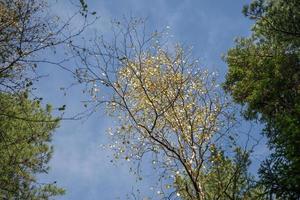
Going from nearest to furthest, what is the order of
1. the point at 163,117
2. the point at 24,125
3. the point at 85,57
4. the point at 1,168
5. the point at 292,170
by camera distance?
the point at 85,57, the point at 292,170, the point at 163,117, the point at 1,168, the point at 24,125

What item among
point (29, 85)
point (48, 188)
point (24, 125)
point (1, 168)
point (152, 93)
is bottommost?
point (29, 85)

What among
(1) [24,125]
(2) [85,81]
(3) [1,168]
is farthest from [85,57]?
(1) [24,125]

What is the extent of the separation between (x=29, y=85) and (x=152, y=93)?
212 inches

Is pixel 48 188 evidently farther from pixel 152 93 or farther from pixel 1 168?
pixel 152 93

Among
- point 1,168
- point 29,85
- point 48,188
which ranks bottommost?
point 29,85

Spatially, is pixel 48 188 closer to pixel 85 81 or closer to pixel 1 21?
pixel 85 81

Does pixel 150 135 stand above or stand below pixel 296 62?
below

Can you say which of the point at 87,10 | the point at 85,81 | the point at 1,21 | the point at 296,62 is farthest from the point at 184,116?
the point at 296,62

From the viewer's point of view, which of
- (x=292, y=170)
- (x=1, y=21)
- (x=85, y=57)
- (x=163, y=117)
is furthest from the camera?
(x=163, y=117)

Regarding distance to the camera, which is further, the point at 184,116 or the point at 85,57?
the point at 184,116

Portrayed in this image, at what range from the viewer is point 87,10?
8.20 meters

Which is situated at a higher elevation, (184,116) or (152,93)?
(152,93)

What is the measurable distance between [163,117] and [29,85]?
5.01 m

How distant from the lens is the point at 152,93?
13.2m
